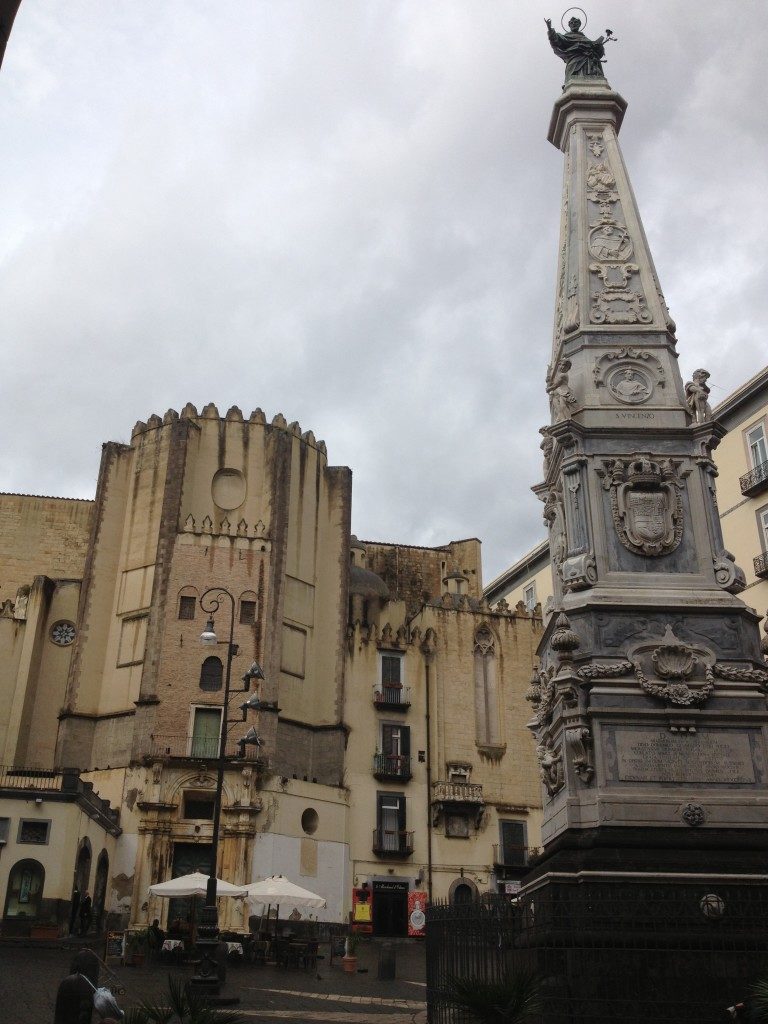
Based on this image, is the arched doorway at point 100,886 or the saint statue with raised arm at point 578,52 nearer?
the saint statue with raised arm at point 578,52

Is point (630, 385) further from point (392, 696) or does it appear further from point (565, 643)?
point (392, 696)

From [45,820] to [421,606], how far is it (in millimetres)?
21583

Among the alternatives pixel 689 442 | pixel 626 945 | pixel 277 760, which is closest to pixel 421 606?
pixel 277 760

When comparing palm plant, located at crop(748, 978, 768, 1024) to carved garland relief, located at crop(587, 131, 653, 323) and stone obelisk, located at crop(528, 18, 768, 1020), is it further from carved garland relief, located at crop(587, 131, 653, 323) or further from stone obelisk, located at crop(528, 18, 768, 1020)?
carved garland relief, located at crop(587, 131, 653, 323)

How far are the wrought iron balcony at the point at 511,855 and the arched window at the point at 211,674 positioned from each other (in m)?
14.1

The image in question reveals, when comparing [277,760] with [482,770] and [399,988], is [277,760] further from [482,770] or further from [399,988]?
[399,988]

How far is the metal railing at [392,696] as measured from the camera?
43.5 meters

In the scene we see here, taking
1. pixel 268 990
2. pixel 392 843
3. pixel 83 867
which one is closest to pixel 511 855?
pixel 392 843

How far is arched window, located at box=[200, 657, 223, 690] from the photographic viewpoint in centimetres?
3981

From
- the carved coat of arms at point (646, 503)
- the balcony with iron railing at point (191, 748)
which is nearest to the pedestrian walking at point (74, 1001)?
the carved coat of arms at point (646, 503)

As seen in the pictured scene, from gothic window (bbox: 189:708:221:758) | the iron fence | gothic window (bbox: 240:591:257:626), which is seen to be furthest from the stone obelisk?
gothic window (bbox: 240:591:257:626)

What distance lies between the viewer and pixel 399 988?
21.0 meters

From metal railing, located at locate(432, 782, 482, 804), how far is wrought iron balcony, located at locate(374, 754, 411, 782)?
139 centimetres

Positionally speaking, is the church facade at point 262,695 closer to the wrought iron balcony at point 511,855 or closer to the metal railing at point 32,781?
the wrought iron balcony at point 511,855
